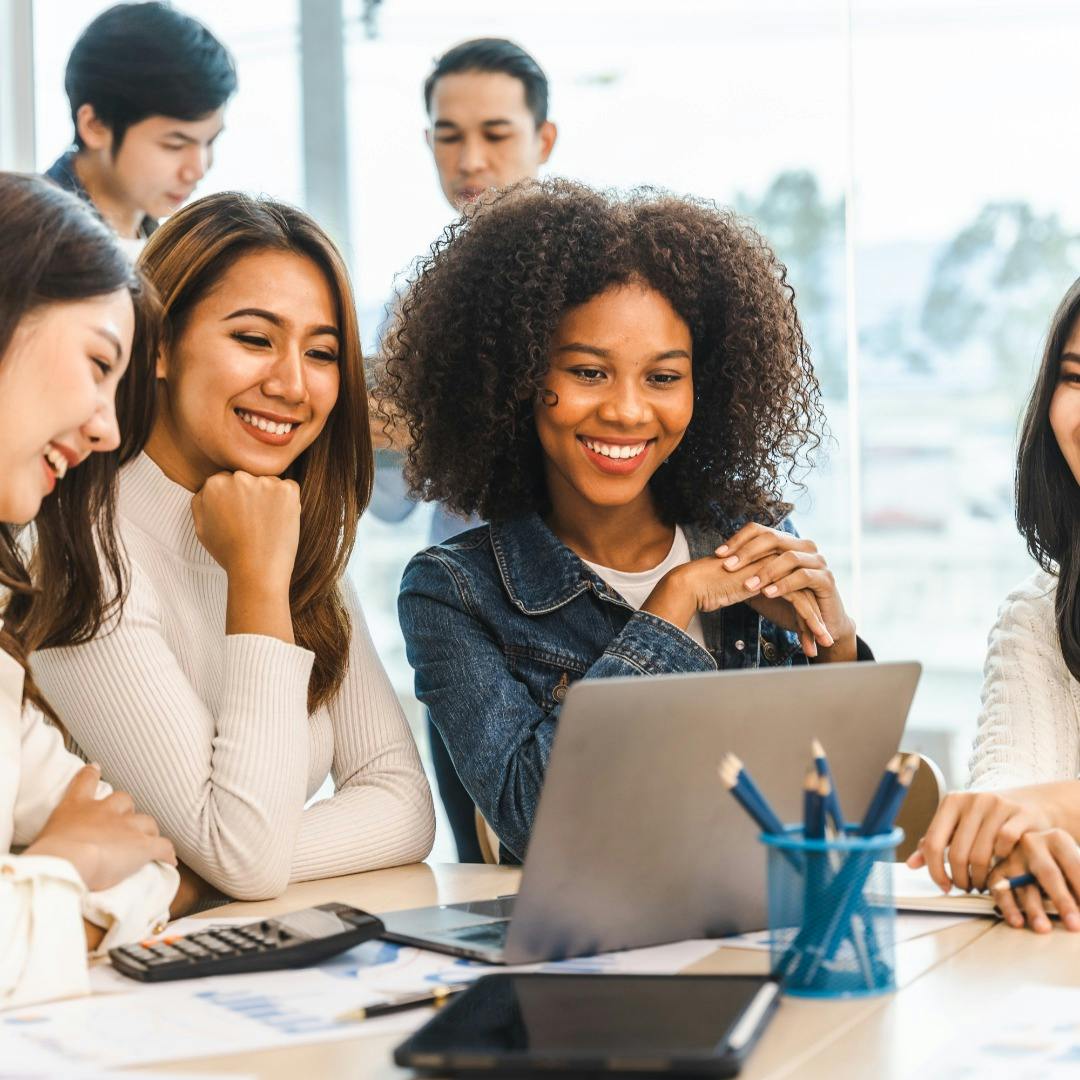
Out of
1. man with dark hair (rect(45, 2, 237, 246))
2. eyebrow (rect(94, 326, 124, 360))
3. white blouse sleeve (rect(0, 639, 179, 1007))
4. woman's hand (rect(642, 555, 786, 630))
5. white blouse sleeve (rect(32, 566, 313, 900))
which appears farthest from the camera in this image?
man with dark hair (rect(45, 2, 237, 246))

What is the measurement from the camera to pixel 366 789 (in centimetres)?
167

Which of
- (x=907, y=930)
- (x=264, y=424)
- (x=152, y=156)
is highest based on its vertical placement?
(x=152, y=156)

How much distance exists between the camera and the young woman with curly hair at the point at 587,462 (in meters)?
1.70

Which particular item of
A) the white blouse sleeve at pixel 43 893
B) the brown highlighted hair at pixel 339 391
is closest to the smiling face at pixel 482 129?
the brown highlighted hair at pixel 339 391

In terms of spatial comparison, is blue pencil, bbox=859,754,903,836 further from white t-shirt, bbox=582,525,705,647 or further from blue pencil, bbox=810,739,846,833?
white t-shirt, bbox=582,525,705,647

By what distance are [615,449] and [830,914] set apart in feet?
2.77

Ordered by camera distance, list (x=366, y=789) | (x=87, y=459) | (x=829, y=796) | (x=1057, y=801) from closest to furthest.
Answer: (x=829, y=796) < (x=1057, y=801) < (x=87, y=459) < (x=366, y=789)

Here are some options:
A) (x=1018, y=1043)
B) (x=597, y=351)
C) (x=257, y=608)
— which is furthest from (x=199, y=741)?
(x=1018, y=1043)

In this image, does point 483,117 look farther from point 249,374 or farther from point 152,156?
point 249,374

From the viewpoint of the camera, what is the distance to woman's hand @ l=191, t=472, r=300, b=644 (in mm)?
1569

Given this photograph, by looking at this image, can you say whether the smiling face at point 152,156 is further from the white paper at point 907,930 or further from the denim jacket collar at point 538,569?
the white paper at point 907,930

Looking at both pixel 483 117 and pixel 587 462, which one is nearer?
pixel 587 462

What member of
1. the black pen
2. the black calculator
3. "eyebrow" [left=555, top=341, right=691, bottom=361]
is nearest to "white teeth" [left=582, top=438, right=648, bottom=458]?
"eyebrow" [left=555, top=341, right=691, bottom=361]

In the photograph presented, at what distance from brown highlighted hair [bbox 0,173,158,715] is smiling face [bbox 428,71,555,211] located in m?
1.41
